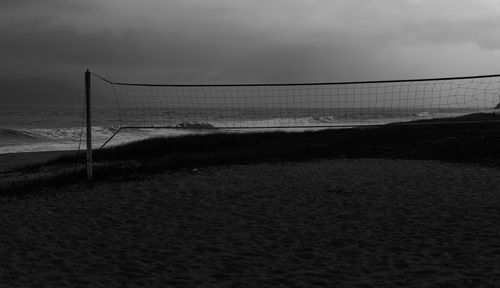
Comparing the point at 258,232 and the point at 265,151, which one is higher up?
the point at 265,151

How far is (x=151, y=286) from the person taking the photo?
12.5ft

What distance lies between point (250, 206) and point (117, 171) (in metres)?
3.71

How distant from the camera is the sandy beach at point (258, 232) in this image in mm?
4066

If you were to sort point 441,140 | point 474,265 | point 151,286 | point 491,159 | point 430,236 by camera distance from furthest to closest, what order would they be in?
point 441,140
point 491,159
point 430,236
point 474,265
point 151,286

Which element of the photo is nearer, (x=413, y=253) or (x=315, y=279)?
(x=315, y=279)

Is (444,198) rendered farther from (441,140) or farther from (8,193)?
(441,140)

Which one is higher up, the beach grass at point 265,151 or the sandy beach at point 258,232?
the beach grass at point 265,151

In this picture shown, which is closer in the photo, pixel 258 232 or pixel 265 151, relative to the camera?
pixel 258 232

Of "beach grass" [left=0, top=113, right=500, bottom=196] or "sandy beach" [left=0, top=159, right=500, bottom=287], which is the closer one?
"sandy beach" [left=0, top=159, right=500, bottom=287]

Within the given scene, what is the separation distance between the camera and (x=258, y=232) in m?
5.45

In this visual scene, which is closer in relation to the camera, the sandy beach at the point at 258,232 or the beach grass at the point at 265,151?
the sandy beach at the point at 258,232

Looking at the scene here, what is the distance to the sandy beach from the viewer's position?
160 inches

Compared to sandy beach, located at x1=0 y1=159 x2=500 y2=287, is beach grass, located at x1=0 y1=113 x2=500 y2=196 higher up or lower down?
higher up

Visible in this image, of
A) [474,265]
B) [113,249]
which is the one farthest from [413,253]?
[113,249]
